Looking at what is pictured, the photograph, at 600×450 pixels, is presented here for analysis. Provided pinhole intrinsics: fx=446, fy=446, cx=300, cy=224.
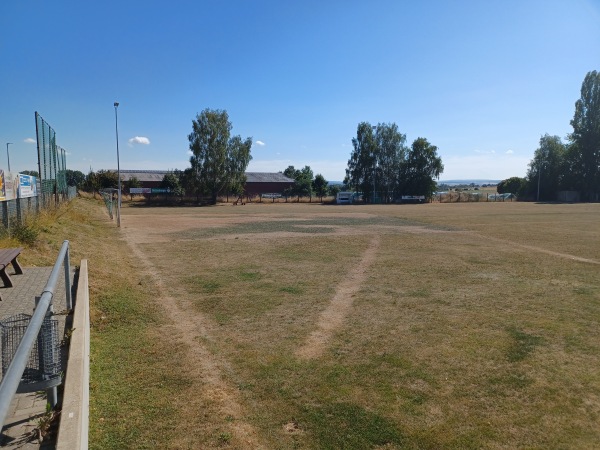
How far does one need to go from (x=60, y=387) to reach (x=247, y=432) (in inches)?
72.6

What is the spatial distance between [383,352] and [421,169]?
232 ft

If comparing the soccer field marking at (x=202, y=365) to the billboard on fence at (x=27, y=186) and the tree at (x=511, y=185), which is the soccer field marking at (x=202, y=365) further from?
the tree at (x=511, y=185)

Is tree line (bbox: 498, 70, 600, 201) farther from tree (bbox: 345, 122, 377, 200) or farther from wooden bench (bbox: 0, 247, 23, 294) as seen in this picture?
wooden bench (bbox: 0, 247, 23, 294)

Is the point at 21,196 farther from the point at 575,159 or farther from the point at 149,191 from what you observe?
the point at 575,159

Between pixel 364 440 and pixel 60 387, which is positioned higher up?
pixel 60 387

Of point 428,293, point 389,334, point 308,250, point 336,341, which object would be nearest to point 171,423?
point 336,341

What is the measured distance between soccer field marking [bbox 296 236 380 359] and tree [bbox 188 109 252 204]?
51416mm

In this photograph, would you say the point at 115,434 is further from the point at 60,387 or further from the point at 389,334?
the point at 389,334

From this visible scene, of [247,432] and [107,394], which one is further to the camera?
[107,394]

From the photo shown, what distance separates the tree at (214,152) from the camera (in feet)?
202

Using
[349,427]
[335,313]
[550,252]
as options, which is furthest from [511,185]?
[349,427]

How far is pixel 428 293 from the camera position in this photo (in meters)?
9.38

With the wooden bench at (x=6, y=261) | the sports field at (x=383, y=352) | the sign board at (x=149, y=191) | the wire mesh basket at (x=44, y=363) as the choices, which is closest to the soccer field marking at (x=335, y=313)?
the sports field at (x=383, y=352)

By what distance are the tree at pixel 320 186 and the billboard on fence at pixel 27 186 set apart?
6616cm
